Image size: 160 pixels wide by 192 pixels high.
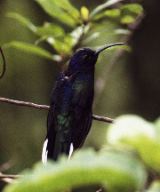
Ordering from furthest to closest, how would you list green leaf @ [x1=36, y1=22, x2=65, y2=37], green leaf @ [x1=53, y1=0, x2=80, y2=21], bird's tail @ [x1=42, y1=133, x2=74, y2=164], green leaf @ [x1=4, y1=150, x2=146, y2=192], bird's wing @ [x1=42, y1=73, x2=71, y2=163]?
bird's wing @ [x1=42, y1=73, x2=71, y2=163] → bird's tail @ [x1=42, y1=133, x2=74, y2=164] → green leaf @ [x1=36, y1=22, x2=65, y2=37] → green leaf @ [x1=53, y1=0, x2=80, y2=21] → green leaf @ [x1=4, y1=150, x2=146, y2=192]

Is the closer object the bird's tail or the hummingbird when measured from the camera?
the bird's tail

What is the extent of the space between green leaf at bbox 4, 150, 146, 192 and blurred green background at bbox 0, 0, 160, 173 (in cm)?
444

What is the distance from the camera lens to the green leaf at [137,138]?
449 mm

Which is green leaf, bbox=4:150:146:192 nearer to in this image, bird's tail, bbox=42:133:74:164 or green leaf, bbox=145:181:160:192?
green leaf, bbox=145:181:160:192

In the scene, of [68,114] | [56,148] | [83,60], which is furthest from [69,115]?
[83,60]

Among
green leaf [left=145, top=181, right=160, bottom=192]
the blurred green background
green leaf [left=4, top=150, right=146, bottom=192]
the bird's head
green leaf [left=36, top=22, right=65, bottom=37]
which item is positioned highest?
green leaf [left=4, top=150, right=146, bottom=192]

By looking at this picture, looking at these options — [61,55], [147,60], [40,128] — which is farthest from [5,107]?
[61,55]

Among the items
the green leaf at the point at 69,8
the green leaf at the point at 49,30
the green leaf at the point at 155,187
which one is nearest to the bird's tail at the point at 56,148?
the green leaf at the point at 49,30

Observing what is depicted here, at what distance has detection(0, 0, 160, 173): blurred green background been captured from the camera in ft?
17.0

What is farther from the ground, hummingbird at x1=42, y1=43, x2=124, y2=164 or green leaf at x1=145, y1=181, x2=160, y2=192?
green leaf at x1=145, y1=181, x2=160, y2=192

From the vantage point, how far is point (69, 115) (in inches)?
113

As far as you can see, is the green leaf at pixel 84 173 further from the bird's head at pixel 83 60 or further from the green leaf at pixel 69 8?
the bird's head at pixel 83 60

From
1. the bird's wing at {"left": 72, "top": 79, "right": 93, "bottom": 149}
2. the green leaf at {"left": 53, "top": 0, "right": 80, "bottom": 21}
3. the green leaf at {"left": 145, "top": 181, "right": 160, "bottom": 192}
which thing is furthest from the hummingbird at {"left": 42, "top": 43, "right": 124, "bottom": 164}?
the green leaf at {"left": 145, "top": 181, "right": 160, "bottom": 192}

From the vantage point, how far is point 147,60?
230 inches
